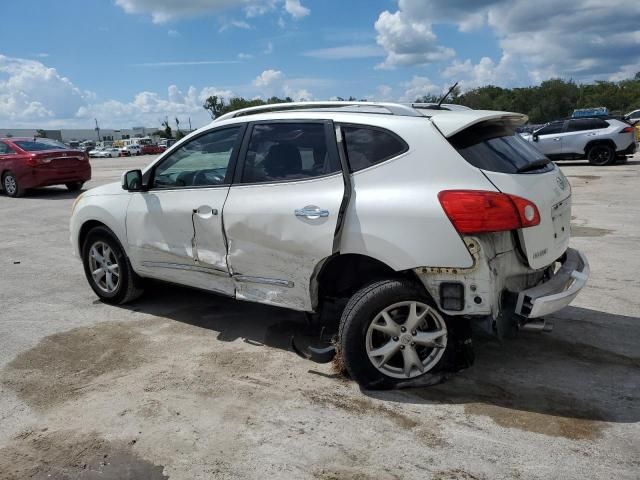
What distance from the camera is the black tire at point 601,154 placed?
1834 centimetres

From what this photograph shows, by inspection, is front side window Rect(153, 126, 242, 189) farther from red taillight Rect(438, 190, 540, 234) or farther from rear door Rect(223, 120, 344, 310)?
red taillight Rect(438, 190, 540, 234)

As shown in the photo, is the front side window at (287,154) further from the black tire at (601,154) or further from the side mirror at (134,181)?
Result: the black tire at (601,154)

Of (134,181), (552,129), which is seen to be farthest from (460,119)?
(552,129)

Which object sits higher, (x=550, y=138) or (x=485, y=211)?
(x=485, y=211)

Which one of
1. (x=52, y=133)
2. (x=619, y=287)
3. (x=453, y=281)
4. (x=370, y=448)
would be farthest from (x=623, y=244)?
(x=52, y=133)

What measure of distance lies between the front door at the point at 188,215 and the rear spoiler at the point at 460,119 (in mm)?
1611

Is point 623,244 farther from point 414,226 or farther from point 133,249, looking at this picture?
point 133,249

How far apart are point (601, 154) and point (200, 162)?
17.6 meters

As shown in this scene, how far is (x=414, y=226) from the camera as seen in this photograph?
3.34 metres

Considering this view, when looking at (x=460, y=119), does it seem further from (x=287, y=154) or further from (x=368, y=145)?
(x=287, y=154)

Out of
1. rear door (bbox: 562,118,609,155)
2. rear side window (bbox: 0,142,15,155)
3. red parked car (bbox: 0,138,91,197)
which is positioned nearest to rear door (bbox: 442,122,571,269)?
red parked car (bbox: 0,138,91,197)

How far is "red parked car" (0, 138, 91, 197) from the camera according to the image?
14.0m

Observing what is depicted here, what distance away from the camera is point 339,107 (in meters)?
4.16

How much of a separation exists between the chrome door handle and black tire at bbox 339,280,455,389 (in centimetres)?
57
